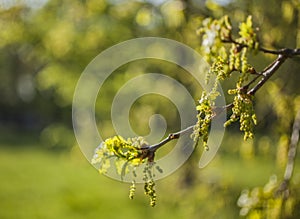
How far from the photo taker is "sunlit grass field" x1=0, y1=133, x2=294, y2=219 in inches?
214

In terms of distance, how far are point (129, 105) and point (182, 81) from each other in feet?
5.83

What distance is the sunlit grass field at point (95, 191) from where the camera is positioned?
5.44 metres

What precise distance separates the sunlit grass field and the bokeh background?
0.8 inches

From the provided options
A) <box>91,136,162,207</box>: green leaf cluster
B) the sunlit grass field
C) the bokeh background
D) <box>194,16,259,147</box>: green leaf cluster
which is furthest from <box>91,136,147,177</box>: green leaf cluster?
the sunlit grass field

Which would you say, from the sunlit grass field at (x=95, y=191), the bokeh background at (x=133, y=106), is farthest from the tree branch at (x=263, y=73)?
the sunlit grass field at (x=95, y=191)

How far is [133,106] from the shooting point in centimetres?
1005

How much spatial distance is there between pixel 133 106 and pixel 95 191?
7232mm

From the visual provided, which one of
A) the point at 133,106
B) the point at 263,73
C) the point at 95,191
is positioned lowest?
the point at 263,73

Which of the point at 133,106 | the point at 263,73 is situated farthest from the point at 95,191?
the point at 263,73

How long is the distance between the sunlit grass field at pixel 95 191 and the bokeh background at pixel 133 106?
0.02m

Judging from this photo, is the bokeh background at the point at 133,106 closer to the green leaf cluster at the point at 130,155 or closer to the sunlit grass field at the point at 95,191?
the sunlit grass field at the point at 95,191

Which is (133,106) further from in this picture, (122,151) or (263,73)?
(263,73)

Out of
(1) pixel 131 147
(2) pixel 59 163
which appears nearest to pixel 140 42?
(1) pixel 131 147

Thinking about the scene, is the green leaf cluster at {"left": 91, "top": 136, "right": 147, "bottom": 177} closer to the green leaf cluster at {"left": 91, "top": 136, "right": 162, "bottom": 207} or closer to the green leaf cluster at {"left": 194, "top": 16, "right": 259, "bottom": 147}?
the green leaf cluster at {"left": 91, "top": 136, "right": 162, "bottom": 207}
